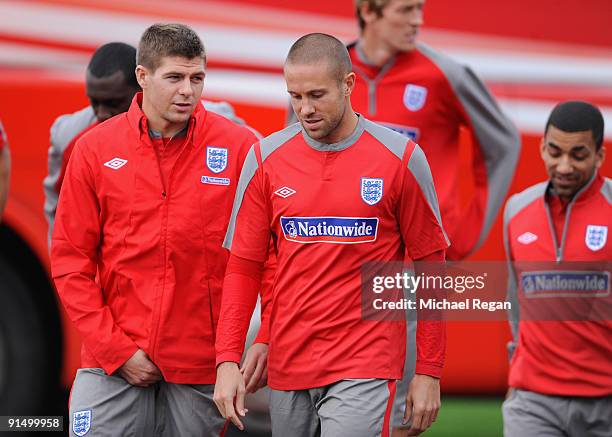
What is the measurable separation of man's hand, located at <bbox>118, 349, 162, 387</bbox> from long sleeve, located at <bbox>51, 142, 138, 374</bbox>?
0.03 meters

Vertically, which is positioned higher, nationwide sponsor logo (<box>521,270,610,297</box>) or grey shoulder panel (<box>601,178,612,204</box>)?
grey shoulder panel (<box>601,178,612,204</box>)

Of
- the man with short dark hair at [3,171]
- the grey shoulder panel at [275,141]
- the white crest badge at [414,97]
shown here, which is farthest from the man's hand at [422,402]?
the man with short dark hair at [3,171]

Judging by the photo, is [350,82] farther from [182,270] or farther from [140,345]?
[140,345]

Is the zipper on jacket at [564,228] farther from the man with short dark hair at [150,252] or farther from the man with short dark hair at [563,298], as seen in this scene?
the man with short dark hair at [150,252]

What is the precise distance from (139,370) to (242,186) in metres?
0.80

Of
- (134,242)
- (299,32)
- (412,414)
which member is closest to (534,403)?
(412,414)

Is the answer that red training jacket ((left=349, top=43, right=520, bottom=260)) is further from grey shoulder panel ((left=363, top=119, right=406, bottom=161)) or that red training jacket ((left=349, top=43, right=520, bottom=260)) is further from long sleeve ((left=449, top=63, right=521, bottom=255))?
grey shoulder panel ((left=363, top=119, right=406, bottom=161))

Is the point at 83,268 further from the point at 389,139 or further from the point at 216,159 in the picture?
the point at 389,139

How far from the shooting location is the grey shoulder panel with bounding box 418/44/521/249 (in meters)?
6.12

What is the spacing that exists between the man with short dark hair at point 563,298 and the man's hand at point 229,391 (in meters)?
1.58

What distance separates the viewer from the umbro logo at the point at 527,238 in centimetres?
580

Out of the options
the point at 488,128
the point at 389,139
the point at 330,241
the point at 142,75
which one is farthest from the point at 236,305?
the point at 488,128

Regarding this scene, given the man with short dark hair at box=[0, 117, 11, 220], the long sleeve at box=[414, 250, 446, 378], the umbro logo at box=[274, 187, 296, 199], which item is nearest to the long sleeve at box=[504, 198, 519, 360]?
the long sleeve at box=[414, 250, 446, 378]

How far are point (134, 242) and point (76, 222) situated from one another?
0.24 m
